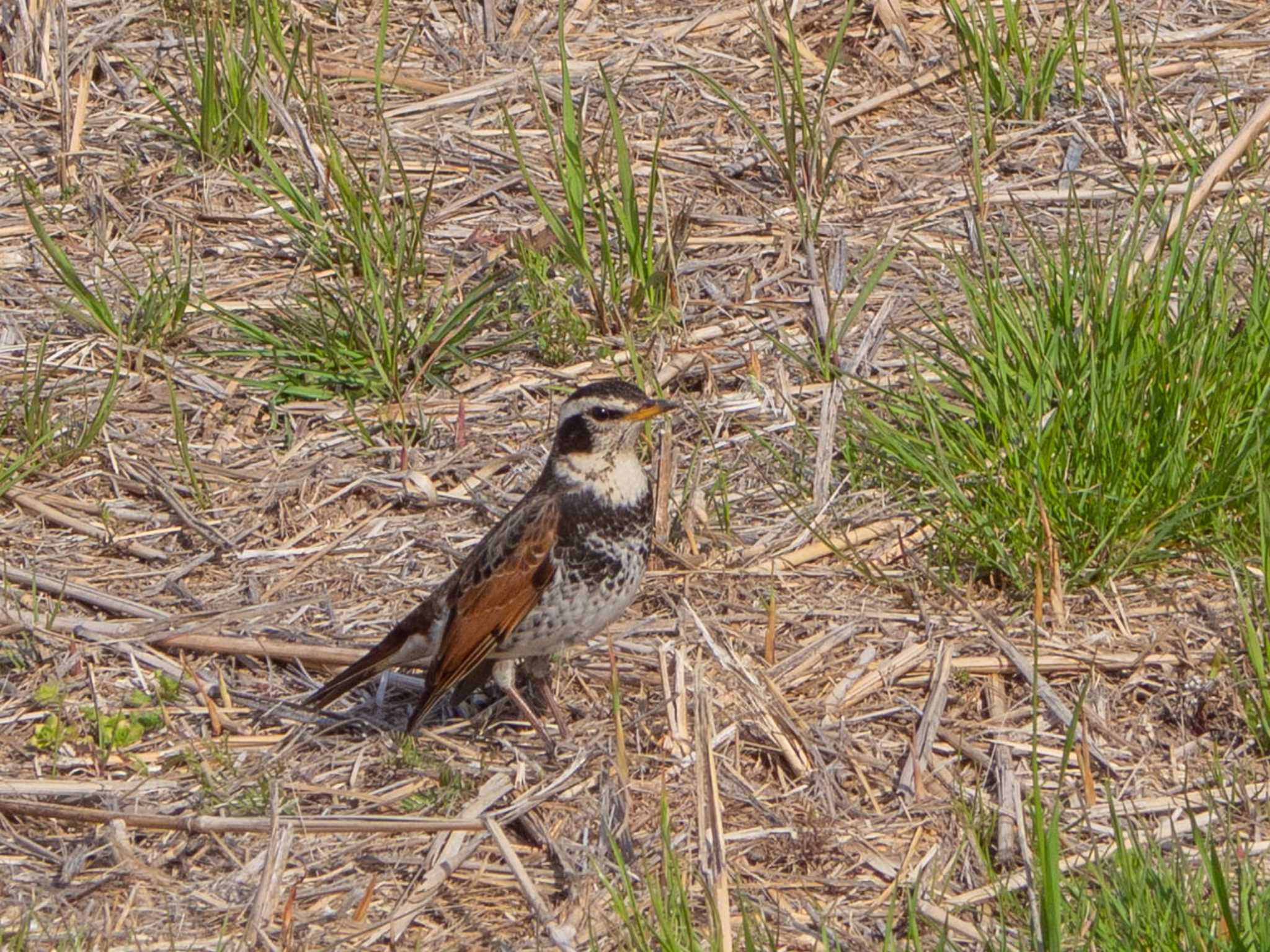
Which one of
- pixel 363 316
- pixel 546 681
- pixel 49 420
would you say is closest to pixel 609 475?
pixel 546 681

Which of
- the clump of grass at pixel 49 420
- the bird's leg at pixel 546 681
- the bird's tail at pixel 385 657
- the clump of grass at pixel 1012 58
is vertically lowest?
the bird's leg at pixel 546 681

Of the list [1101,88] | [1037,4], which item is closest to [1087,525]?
[1101,88]

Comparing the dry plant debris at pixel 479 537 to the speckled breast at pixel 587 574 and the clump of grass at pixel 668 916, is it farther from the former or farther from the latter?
the speckled breast at pixel 587 574

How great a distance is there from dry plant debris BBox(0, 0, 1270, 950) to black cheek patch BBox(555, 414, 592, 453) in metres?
0.65

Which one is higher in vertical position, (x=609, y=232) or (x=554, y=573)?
(x=609, y=232)

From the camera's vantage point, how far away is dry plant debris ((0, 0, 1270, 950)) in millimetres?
5074

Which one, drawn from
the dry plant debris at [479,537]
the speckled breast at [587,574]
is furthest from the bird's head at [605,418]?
the dry plant debris at [479,537]

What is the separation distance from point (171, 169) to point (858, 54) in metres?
3.54

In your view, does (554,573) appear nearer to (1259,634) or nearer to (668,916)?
(668,916)

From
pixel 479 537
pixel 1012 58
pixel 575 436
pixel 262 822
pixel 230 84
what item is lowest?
pixel 262 822

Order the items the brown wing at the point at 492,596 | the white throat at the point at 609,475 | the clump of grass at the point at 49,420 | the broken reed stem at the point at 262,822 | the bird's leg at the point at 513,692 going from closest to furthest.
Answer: the broken reed stem at the point at 262,822 → the brown wing at the point at 492,596 → the bird's leg at the point at 513,692 → the white throat at the point at 609,475 → the clump of grass at the point at 49,420

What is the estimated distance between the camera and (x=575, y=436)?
5984 mm

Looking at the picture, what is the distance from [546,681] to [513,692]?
0.53 ft

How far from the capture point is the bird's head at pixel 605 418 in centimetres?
591
